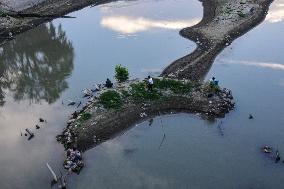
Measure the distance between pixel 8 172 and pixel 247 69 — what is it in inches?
929

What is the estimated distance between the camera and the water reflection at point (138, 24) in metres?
53.2

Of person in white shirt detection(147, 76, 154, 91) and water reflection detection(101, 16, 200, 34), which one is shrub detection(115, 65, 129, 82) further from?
water reflection detection(101, 16, 200, 34)

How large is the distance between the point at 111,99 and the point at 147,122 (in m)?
3.69

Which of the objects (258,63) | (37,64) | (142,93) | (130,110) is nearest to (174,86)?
(142,93)

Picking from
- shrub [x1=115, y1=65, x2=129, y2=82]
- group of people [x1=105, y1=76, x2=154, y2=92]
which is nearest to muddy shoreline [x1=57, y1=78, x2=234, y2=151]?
group of people [x1=105, y1=76, x2=154, y2=92]

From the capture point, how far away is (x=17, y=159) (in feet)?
103

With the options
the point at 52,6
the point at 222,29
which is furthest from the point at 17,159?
the point at 52,6

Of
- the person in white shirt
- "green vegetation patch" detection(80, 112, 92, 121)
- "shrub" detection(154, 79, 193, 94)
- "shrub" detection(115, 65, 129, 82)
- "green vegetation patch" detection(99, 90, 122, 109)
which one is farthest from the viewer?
"shrub" detection(115, 65, 129, 82)

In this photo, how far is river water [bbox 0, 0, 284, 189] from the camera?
95.2ft

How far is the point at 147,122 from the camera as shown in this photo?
34469 mm

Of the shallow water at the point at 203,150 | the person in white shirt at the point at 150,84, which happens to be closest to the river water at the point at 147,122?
the shallow water at the point at 203,150

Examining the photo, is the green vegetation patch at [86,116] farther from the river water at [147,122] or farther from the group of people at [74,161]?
the group of people at [74,161]

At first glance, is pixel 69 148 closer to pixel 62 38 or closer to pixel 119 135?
pixel 119 135

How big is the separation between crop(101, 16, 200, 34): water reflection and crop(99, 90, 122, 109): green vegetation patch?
56.5 feet
